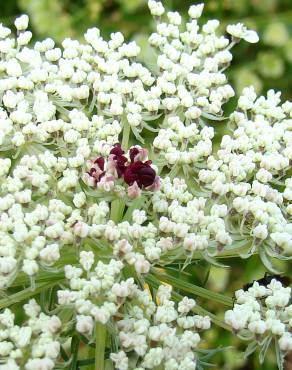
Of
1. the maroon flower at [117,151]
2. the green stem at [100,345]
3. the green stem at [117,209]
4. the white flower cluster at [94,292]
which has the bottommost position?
the green stem at [100,345]

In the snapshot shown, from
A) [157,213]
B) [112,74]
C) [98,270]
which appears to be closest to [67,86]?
[112,74]

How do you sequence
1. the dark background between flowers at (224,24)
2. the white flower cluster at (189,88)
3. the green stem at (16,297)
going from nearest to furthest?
1. the green stem at (16,297)
2. the white flower cluster at (189,88)
3. the dark background between flowers at (224,24)

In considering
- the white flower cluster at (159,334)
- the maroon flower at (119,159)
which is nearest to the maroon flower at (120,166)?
the maroon flower at (119,159)

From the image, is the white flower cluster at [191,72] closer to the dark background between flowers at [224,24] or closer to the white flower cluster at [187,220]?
the white flower cluster at [187,220]

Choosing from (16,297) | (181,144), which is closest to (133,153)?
(181,144)

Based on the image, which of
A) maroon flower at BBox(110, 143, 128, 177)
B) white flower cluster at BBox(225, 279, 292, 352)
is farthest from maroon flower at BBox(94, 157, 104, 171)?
white flower cluster at BBox(225, 279, 292, 352)

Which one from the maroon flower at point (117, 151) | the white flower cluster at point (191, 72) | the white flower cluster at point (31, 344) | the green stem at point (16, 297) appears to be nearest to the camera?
the white flower cluster at point (31, 344)

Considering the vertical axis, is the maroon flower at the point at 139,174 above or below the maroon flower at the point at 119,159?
below

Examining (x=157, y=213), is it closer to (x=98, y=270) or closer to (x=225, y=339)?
(x=98, y=270)

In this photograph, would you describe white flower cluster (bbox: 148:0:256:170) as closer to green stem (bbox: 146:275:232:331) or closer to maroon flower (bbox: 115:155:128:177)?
maroon flower (bbox: 115:155:128:177)
